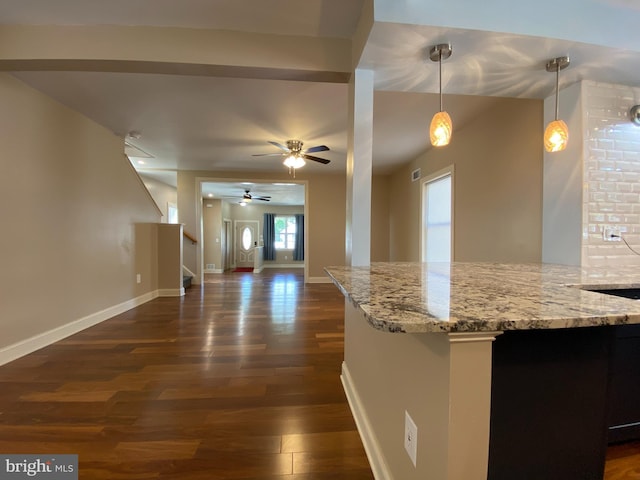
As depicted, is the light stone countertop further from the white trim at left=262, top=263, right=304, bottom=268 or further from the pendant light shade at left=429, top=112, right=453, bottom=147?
the white trim at left=262, top=263, right=304, bottom=268

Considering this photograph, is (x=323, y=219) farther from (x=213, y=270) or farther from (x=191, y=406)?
(x=191, y=406)

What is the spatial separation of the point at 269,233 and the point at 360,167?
881cm

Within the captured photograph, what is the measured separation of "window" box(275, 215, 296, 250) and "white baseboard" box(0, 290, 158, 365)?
6814 millimetres

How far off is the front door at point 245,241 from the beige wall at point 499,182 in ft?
24.7

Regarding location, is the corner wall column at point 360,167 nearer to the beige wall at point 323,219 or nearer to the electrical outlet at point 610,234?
the electrical outlet at point 610,234

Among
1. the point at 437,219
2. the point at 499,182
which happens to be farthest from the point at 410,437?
the point at 437,219

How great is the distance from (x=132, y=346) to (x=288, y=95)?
2.79 metres

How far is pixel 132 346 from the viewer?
8.17 ft

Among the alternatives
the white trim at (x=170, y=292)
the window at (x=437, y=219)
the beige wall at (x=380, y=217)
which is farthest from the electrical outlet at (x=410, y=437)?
the beige wall at (x=380, y=217)

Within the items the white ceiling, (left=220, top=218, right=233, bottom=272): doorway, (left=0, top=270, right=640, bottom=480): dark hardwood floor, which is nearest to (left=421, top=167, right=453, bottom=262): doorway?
the white ceiling

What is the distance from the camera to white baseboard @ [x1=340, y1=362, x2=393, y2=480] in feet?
3.70

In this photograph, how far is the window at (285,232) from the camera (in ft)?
34.4

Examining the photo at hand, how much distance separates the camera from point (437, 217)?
4281mm

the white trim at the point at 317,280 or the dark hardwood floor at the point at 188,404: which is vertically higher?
the white trim at the point at 317,280
